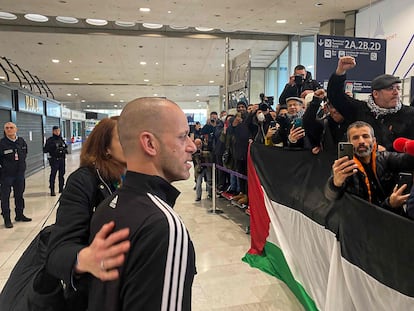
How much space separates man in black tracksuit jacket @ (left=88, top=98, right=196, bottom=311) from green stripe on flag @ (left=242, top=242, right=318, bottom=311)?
1.97 m

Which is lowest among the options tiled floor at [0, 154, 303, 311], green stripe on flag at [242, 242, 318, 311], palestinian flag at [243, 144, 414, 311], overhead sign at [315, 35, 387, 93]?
tiled floor at [0, 154, 303, 311]

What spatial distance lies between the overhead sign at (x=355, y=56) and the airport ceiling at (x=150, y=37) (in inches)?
72.6

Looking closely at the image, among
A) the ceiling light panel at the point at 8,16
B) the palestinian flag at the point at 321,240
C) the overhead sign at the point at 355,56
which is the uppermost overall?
the ceiling light panel at the point at 8,16

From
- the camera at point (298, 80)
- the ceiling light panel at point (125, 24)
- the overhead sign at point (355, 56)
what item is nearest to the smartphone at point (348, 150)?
the camera at point (298, 80)

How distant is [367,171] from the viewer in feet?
6.26

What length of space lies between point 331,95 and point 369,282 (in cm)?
165

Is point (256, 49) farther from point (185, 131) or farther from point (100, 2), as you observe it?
point (185, 131)

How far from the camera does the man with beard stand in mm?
1818

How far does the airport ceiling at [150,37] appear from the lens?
24.9 feet

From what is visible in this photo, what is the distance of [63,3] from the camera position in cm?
739

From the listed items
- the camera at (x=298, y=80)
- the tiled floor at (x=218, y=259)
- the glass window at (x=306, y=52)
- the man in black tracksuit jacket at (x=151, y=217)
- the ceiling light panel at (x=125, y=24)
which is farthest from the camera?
the glass window at (x=306, y=52)

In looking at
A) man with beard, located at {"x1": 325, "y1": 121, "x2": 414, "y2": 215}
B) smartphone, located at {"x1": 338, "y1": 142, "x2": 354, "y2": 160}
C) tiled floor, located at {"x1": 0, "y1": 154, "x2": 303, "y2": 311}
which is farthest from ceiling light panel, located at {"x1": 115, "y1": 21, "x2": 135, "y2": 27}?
smartphone, located at {"x1": 338, "y1": 142, "x2": 354, "y2": 160}

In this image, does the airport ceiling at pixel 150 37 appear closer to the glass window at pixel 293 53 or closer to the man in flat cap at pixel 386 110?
the glass window at pixel 293 53

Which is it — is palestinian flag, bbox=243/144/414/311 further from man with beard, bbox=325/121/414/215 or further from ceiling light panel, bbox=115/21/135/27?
ceiling light panel, bbox=115/21/135/27
